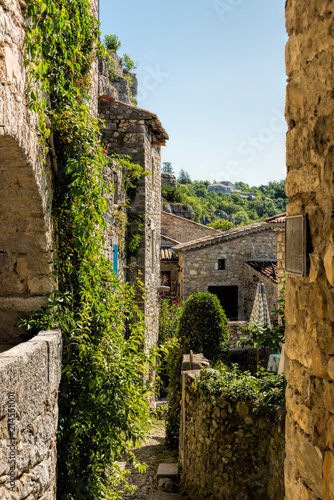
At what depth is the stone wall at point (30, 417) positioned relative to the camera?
232 cm

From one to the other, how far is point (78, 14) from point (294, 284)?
3132 millimetres

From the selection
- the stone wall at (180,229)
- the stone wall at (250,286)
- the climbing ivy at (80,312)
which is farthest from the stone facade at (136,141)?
the stone wall at (180,229)

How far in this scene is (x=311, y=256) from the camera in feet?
5.53

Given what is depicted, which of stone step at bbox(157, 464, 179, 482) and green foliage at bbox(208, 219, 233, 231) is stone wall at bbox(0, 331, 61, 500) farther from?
green foliage at bbox(208, 219, 233, 231)

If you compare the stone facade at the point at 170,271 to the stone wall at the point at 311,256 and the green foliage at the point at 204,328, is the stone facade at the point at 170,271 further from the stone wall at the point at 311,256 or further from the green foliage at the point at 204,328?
the stone wall at the point at 311,256

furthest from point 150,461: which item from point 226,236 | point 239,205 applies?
point 239,205

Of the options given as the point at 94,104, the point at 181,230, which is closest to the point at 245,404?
the point at 94,104

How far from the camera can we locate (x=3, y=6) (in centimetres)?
239

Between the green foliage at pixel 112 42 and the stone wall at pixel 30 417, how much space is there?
2663cm

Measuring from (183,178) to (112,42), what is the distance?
52675 millimetres

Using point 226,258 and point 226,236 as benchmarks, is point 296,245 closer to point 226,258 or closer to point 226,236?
point 226,236

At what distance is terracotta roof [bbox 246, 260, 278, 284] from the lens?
15173 mm

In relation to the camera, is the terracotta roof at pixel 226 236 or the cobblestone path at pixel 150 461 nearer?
the cobblestone path at pixel 150 461

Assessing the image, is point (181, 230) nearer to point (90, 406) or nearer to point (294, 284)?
point (90, 406)
